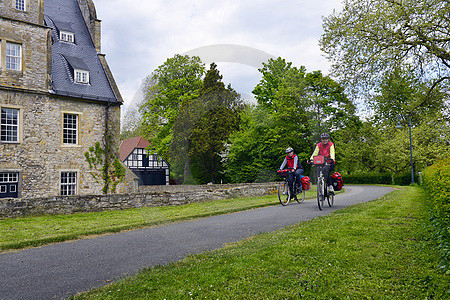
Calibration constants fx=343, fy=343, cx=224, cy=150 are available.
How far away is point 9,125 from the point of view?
2056cm

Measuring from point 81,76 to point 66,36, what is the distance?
4194 mm

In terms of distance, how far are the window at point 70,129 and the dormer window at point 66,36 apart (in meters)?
6.79

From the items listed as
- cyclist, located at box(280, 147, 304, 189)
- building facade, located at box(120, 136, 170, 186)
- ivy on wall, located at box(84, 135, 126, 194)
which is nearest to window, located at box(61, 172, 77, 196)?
ivy on wall, located at box(84, 135, 126, 194)

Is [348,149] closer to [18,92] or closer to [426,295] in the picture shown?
[18,92]

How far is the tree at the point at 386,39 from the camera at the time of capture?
13.8 m

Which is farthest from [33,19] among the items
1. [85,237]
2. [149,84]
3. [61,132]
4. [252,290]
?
[149,84]

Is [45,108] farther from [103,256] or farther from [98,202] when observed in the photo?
[103,256]

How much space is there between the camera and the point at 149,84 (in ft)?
181

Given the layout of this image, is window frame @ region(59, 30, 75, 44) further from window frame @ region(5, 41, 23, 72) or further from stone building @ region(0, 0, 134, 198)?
window frame @ region(5, 41, 23, 72)

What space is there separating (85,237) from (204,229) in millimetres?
2993

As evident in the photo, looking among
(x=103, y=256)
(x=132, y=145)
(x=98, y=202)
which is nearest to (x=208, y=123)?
(x=132, y=145)

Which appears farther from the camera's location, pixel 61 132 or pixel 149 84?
pixel 149 84

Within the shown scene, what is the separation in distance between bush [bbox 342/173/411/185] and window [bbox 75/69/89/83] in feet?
129

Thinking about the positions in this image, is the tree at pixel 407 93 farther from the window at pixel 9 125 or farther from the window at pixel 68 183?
the window at pixel 9 125
